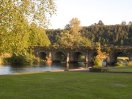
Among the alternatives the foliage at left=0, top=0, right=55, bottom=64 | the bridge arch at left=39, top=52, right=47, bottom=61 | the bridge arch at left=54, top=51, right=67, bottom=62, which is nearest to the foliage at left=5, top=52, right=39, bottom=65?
the bridge arch at left=54, top=51, right=67, bottom=62

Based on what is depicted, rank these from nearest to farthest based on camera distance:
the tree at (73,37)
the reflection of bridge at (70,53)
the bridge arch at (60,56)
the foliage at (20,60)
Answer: the foliage at (20,60), the reflection of bridge at (70,53), the bridge arch at (60,56), the tree at (73,37)

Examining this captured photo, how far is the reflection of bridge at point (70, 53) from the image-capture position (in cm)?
12431

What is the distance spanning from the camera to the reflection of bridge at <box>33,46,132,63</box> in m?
124

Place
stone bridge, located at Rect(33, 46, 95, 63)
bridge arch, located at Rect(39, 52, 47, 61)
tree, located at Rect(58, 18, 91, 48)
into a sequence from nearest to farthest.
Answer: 1. stone bridge, located at Rect(33, 46, 95, 63)
2. bridge arch, located at Rect(39, 52, 47, 61)
3. tree, located at Rect(58, 18, 91, 48)

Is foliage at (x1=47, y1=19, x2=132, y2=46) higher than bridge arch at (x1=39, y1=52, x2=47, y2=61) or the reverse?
higher

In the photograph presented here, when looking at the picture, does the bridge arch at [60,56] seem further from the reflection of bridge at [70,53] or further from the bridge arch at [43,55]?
the bridge arch at [43,55]

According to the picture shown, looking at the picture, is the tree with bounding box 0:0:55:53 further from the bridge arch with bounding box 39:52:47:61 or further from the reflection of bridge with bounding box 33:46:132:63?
the bridge arch with bounding box 39:52:47:61

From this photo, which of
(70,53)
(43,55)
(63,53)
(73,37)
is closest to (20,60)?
(70,53)

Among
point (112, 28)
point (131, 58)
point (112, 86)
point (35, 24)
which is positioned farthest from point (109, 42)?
point (112, 86)

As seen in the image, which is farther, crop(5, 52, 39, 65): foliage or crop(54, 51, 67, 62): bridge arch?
crop(54, 51, 67, 62): bridge arch

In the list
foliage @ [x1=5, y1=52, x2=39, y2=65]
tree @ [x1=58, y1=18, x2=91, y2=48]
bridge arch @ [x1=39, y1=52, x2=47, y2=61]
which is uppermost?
tree @ [x1=58, y1=18, x2=91, y2=48]

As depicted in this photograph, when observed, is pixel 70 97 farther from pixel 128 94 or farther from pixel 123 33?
pixel 123 33

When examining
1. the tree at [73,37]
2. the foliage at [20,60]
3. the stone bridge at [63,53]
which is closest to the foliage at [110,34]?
the tree at [73,37]

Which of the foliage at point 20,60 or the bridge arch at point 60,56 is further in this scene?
the bridge arch at point 60,56
